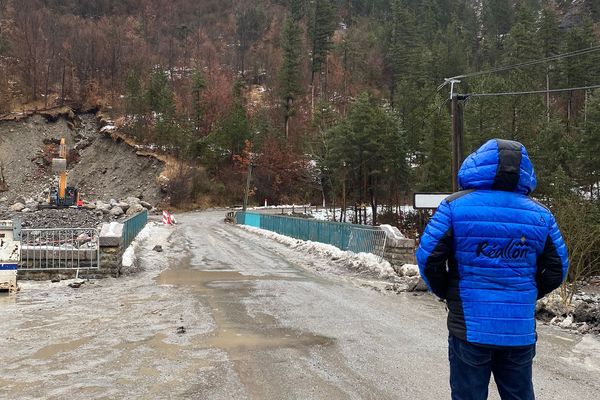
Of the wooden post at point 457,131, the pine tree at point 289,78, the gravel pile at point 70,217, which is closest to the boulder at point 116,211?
the gravel pile at point 70,217

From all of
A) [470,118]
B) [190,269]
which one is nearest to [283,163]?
[470,118]

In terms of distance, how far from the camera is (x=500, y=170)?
10.1 feet

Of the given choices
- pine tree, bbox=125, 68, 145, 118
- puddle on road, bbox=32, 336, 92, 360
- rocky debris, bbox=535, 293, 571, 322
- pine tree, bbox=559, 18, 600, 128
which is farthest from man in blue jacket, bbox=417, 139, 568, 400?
pine tree, bbox=125, 68, 145, 118

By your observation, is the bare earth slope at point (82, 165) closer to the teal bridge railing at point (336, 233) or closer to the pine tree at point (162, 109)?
the pine tree at point (162, 109)

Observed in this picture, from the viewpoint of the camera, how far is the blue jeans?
3012 millimetres

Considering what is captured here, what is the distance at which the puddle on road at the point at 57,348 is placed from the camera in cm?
610

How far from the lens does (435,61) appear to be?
7856 cm

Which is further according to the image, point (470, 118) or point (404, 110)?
point (404, 110)

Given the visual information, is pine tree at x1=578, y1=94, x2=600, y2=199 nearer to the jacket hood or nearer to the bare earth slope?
the jacket hood

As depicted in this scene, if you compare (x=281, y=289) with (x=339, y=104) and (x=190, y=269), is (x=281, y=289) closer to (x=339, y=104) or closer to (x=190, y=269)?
(x=190, y=269)


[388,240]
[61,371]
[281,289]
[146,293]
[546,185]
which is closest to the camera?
[61,371]

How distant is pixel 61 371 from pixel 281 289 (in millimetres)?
6183

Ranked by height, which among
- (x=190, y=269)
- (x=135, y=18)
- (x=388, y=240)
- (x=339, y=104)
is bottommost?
(x=190, y=269)

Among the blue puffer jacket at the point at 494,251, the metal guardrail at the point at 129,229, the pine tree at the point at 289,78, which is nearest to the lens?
the blue puffer jacket at the point at 494,251
